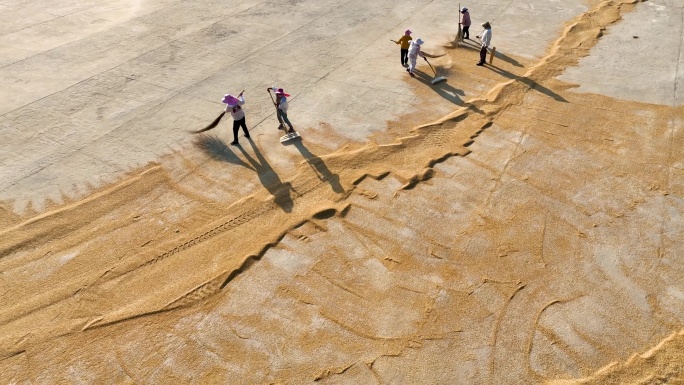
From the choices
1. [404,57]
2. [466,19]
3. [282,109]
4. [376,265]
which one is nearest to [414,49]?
[404,57]

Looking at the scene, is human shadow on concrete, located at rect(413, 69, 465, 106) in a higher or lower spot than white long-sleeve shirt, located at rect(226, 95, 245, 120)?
lower

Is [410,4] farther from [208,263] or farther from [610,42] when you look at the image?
[208,263]

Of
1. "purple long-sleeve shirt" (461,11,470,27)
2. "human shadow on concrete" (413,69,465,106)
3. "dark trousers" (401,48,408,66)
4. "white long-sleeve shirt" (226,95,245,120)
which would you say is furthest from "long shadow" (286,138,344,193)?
"purple long-sleeve shirt" (461,11,470,27)

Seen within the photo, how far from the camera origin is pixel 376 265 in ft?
23.8

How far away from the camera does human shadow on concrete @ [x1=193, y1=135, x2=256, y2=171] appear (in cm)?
950

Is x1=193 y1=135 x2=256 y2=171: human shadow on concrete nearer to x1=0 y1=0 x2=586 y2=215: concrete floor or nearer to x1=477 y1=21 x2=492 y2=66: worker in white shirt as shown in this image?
x1=0 y1=0 x2=586 y2=215: concrete floor

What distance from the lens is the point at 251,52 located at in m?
13.5

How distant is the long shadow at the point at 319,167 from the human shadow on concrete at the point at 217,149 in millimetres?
1125

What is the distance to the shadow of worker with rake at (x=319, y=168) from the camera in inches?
344

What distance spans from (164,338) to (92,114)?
6.93 metres

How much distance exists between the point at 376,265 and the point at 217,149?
4540 mm

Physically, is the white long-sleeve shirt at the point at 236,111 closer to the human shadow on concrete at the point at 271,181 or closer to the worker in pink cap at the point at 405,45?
the human shadow on concrete at the point at 271,181

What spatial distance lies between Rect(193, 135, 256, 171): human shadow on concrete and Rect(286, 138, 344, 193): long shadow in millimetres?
1125

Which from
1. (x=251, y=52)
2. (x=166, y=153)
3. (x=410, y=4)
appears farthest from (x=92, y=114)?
(x=410, y=4)
